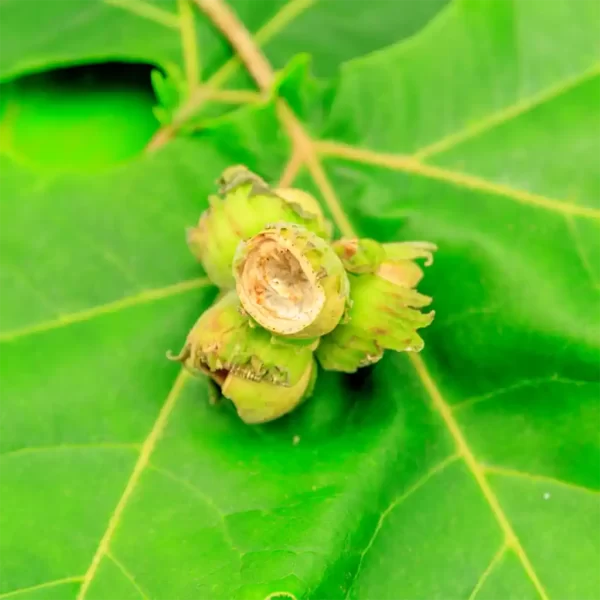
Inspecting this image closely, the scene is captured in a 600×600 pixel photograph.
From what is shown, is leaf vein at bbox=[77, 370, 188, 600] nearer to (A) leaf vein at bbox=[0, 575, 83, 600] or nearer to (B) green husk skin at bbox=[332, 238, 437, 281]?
(A) leaf vein at bbox=[0, 575, 83, 600]

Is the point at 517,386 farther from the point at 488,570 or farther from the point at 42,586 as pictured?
the point at 42,586

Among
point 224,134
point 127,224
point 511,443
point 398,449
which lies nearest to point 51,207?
point 127,224

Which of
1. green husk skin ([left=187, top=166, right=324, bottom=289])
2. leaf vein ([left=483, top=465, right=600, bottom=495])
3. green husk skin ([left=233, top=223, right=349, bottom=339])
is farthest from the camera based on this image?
leaf vein ([left=483, top=465, right=600, bottom=495])

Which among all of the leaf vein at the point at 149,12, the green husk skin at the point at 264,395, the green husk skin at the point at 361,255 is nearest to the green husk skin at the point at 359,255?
the green husk skin at the point at 361,255

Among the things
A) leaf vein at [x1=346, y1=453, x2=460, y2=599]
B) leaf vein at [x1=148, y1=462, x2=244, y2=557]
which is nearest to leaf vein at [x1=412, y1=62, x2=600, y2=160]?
leaf vein at [x1=346, y1=453, x2=460, y2=599]

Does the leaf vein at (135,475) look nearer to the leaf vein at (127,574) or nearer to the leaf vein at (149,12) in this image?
the leaf vein at (127,574)

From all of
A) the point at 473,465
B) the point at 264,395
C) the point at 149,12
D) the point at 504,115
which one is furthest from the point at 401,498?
the point at 149,12

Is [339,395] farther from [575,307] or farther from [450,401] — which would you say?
[575,307]
